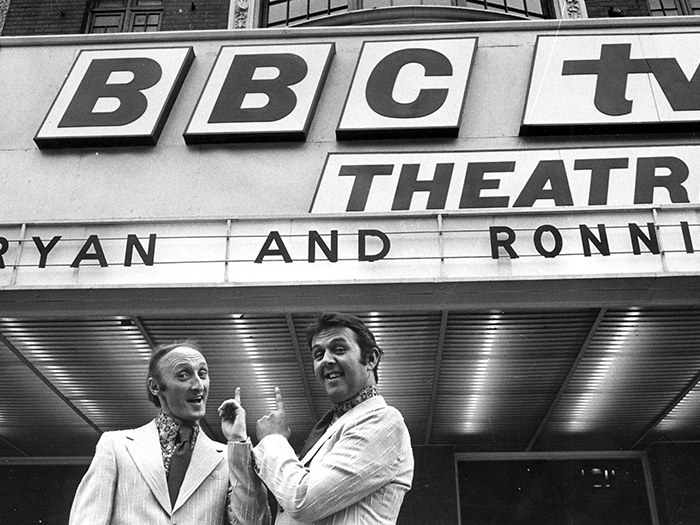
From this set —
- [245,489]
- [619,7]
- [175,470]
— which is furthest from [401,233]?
[619,7]

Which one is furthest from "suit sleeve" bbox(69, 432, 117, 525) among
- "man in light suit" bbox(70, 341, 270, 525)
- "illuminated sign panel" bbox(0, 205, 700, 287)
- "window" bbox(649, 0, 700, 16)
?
"window" bbox(649, 0, 700, 16)

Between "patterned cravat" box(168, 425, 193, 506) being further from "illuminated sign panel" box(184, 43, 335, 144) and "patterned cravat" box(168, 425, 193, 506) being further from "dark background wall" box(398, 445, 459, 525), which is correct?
"dark background wall" box(398, 445, 459, 525)

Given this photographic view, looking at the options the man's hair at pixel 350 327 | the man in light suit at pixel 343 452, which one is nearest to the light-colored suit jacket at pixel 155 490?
the man in light suit at pixel 343 452

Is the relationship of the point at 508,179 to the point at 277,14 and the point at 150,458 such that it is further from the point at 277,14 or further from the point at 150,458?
the point at 150,458

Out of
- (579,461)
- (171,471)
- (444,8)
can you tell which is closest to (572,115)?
(444,8)

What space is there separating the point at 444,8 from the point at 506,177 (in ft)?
14.1

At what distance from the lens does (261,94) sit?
1209cm

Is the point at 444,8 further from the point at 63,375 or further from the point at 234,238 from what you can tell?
the point at 63,375

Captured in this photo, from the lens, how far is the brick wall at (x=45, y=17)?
14.7 m

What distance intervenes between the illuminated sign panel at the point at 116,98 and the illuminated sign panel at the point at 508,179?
286 cm

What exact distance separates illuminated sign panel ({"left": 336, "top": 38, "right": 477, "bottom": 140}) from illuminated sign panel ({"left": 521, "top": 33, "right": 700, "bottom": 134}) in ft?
3.61

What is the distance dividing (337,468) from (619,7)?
13.9 metres

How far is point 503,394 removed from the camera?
12.2 metres

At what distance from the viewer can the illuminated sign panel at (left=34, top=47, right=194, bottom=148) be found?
461 inches
